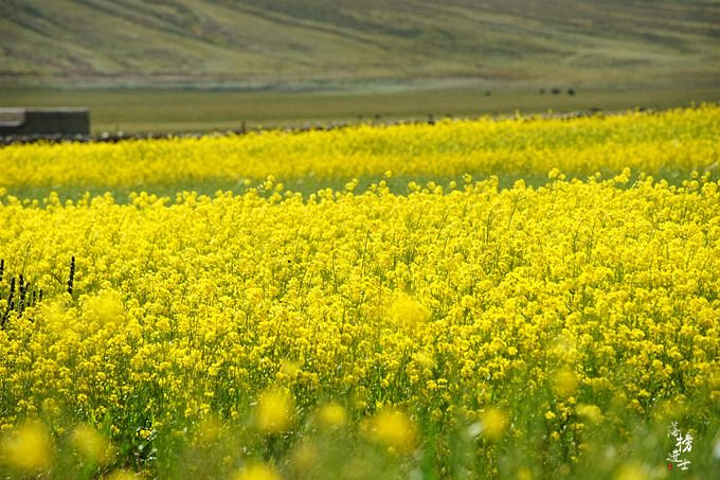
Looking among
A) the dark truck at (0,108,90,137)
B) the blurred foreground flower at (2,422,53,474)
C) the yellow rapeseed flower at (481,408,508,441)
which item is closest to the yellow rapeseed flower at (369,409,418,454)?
the yellow rapeseed flower at (481,408,508,441)

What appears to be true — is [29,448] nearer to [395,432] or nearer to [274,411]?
[274,411]

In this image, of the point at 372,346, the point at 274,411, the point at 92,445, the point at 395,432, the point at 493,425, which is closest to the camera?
the point at 395,432

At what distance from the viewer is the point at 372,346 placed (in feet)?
25.0

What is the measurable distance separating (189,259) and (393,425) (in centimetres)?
552

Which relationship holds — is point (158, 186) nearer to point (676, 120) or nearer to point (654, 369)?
point (676, 120)

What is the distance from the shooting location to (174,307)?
27.6 feet

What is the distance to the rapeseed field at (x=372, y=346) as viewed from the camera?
6141 millimetres

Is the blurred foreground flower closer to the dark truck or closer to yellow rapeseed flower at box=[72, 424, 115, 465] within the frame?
yellow rapeseed flower at box=[72, 424, 115, 465]
